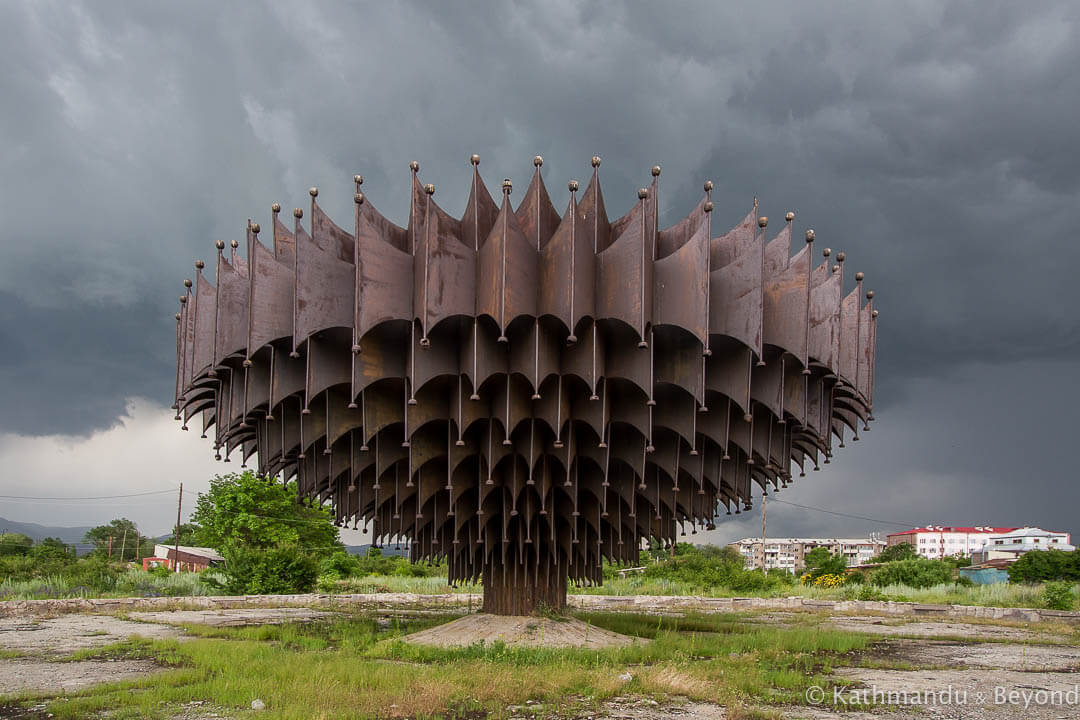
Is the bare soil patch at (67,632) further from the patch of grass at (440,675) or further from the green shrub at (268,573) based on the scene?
the green shrub at (268,573)

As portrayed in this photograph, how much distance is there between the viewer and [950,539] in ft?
583

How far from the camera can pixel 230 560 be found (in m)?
33.1

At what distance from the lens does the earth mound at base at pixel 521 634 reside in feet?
46.4

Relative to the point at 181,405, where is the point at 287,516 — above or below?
below

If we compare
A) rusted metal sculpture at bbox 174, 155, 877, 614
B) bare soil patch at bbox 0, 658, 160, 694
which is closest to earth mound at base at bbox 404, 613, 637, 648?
rusted metal sculpture at bbox 174, 155, 877, 614

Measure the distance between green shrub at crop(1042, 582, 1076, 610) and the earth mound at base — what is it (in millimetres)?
19303

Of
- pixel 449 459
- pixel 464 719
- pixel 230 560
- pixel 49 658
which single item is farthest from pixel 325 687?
pixel 230 560

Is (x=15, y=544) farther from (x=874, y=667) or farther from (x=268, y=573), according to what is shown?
(x=874, y=667)

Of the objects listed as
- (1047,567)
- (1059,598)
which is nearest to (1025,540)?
(1047,567)

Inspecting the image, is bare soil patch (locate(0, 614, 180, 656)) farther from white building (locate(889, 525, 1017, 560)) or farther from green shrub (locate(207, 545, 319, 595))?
white building (locate(889, 525, 1017, 560))

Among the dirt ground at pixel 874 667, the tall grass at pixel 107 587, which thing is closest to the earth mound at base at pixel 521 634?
the dirt ground at pixel 874 667

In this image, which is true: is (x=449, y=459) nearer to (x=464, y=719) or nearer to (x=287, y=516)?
(x=464, y=719)

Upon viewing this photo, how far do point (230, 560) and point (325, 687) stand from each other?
26155 millimetres

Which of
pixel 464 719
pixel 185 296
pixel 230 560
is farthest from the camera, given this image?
pixel 230 560
